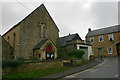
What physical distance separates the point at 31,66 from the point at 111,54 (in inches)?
988

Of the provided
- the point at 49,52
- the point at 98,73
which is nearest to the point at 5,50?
the point at 49,52

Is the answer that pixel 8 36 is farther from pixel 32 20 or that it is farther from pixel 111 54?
pixel 111 54

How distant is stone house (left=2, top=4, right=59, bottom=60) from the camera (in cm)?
1895

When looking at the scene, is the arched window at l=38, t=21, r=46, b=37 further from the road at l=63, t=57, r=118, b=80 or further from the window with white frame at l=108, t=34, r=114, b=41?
the window with white frame at l=108, t=34, r=114, b=41

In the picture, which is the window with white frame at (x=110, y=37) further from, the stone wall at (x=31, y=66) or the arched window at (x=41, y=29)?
the stone wall at (x=31, y=66)

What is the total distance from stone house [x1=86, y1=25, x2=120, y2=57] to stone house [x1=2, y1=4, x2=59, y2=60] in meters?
16.2

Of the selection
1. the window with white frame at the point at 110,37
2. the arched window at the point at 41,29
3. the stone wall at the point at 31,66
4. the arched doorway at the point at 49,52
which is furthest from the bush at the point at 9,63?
the window with white frame at the point at 110,37

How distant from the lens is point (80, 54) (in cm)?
1905

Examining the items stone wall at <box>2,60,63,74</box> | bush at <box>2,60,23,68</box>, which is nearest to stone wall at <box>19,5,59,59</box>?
stone wall at <box>2,60,63,74</box>

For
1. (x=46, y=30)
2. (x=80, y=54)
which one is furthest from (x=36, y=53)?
(x=80, y=54)

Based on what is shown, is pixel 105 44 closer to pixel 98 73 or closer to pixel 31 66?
pixel 98 73

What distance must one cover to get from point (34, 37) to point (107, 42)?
2129cm

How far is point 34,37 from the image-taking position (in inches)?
826

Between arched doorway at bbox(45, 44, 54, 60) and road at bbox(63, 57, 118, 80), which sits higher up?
arched doorway at bbox(45, 44, 54, 60)
